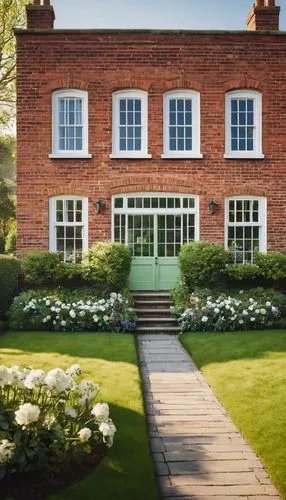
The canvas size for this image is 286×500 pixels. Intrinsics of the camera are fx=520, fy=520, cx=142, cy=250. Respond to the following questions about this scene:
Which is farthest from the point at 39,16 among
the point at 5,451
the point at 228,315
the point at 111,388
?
the point at 5,451

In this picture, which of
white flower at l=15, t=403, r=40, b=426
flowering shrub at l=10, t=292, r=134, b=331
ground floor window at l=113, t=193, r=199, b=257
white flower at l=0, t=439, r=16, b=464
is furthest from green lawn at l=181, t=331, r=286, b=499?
ground floor window at l=113, t=193, r=199, b=257

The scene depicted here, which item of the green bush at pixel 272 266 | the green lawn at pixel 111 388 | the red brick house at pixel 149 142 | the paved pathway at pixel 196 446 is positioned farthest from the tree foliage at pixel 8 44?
the paved pathway at pixel 196 446

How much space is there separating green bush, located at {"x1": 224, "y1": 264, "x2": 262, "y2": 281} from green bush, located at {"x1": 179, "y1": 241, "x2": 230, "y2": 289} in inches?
13.0

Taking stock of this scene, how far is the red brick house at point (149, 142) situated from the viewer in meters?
16.0

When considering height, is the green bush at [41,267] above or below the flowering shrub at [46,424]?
above

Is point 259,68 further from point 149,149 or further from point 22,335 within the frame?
point 22,335

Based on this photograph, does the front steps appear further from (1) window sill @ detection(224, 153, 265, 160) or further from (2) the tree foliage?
(2) the tree foliage

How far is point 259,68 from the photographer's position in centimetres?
1633

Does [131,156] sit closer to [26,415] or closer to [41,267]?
[41,267]

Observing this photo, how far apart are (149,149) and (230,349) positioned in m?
7.76

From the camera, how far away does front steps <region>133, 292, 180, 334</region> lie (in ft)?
44.4

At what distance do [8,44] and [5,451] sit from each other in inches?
955

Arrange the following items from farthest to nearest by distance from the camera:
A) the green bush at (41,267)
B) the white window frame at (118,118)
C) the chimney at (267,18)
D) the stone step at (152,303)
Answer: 1. the chimney at (267,18)
2. the white window frame at (118,118)
3. the stone step at (152,303)
4. the green bush at (41,267)

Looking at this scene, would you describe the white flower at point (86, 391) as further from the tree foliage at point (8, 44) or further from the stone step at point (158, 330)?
the tree foliage at point (8, 44)
